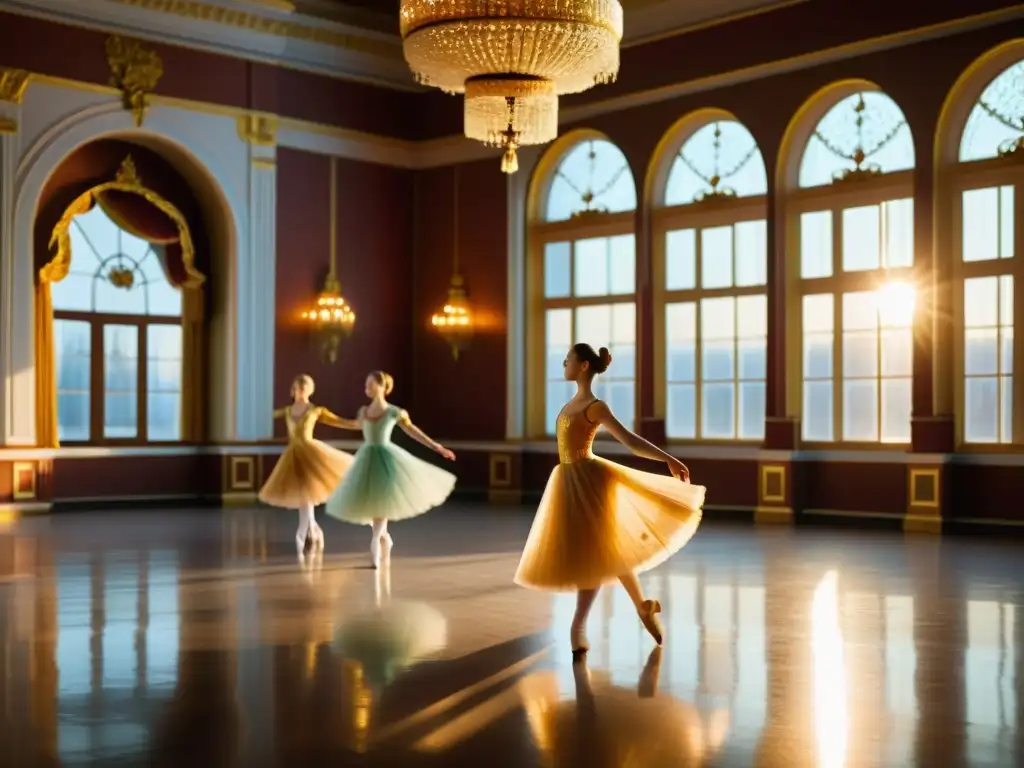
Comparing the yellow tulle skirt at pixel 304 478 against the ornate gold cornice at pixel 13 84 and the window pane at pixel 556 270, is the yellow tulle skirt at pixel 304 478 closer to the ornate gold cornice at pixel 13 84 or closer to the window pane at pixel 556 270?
the ornate gold cornice at pixel 13 84

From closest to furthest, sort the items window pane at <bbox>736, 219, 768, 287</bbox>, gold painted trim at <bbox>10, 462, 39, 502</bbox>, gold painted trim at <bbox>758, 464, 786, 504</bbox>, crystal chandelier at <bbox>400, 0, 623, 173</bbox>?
crystal chandelier at <bbox>400, 0, 623, 173</bbox>
gold painted trim at <bbox>758, 464, 786, 504</bbox>
gold painted trim at <bbox>10, 462, 39, 502</bbox>
window pane at <bbox>736, 219, 768, 287</bbox>

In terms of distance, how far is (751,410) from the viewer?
13477mm

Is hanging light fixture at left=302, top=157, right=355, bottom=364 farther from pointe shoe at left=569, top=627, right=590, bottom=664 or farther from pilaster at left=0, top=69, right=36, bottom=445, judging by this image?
pointe shoe at left=569, top=627, right=590, bottom=664

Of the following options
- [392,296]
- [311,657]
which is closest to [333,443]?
[392,296]

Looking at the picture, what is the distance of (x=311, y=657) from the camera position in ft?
18.9

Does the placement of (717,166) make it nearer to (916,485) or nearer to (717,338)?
(717,338)

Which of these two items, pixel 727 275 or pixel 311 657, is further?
pixel 727 275

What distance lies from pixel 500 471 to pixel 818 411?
4017 mm

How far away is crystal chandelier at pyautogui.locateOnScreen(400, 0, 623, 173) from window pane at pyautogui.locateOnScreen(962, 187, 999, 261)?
4223mm

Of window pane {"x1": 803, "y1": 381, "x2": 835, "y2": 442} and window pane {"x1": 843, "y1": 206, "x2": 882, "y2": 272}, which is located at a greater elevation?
window pane {"x1": 843, "y1": 206, "x2": 882, "y2": 272}

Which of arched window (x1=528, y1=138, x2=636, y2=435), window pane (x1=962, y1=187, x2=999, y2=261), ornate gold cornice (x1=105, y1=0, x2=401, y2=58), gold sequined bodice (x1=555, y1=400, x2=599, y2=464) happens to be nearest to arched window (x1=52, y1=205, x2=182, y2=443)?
ornate gold cornice (x1=105, y1=0, x2=401, y2=58)

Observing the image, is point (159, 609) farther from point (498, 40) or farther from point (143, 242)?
point (143, 242)

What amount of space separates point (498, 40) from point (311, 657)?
433 centimetres

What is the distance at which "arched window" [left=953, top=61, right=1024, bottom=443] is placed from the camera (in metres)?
11.5
